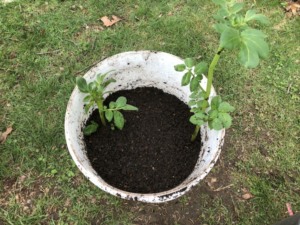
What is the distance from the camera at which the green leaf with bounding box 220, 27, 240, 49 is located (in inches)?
50.9

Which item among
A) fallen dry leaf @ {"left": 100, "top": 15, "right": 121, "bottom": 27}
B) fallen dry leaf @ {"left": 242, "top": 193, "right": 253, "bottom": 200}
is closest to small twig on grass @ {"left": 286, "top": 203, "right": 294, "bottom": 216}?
fallen dry leaf @ {"left": 242, "top": 193, "right": 253, "bottom": 200}

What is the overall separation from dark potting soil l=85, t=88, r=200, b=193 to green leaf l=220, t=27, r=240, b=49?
0.89 m

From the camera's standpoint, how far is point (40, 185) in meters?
2.30

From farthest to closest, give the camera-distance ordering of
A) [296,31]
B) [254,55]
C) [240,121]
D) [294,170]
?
[296,31]
[240,121]
[294,170]
[254,55]

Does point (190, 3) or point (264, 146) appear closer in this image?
point (264, 146)

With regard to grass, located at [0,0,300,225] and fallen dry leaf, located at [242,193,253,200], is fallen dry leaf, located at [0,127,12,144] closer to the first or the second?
grass, located at [0,0,300,225]

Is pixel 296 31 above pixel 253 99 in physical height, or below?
above

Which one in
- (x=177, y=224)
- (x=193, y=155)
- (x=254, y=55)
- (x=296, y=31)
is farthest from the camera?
(x=296, y=31)

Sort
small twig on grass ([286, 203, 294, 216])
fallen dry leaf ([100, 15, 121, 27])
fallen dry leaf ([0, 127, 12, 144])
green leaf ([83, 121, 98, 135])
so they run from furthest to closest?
fallen dry leaf ([100, 15, 121, 27])
fallen dry leaf ([0, 127, 12, 144])
small twig on grass ([286, 203, 294, 216])
green leaf ([83, 121, 98, 135])

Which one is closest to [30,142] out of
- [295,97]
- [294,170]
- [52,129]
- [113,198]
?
[52,129]

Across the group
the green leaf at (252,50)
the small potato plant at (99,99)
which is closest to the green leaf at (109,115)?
the small potato plant at (99,99)

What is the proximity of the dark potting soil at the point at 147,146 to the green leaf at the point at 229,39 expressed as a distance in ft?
2.93

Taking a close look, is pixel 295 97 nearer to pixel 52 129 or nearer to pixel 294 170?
pixel 294 170

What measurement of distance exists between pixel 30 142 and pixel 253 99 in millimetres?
1773
